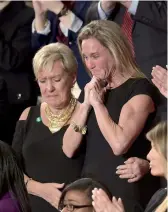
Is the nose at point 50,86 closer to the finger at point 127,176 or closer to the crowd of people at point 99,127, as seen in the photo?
the crowd of people at point 99,127

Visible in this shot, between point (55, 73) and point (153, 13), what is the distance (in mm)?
566

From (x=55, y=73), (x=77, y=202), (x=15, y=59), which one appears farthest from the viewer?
(x=15, y=59)

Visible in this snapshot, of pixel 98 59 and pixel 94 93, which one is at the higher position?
pixel 98 59

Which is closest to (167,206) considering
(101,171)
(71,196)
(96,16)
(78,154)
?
(71,196)

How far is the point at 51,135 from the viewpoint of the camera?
2771 millimetres

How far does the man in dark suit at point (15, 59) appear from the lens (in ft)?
12.3

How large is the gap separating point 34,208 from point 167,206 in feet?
3.40

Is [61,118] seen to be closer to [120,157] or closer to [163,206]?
[120,157]

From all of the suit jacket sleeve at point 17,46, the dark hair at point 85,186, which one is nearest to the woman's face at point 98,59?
the dark hair at point 85,186

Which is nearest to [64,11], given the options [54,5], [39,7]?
[54,5]

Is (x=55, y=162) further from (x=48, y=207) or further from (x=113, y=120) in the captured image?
(x=113, y=120)

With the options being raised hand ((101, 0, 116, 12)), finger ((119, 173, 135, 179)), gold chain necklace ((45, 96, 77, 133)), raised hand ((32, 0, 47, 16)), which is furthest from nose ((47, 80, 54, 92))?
raised hand ((32, 0, 47, 16))

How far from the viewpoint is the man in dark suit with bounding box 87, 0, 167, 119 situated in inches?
112

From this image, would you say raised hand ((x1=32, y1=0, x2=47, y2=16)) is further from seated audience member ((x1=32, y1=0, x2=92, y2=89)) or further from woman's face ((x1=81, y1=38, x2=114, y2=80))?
woman's face ((x1=81, y1=38, x2=114, y2=80))
